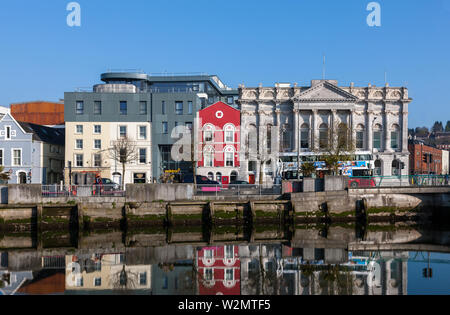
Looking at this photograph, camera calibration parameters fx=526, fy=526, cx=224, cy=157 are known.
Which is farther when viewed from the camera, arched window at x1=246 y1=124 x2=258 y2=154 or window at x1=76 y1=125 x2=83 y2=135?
arched window at x1=246 y1=124 x2=258 y2=154

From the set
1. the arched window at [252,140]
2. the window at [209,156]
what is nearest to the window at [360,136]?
the arched window at [252,140]

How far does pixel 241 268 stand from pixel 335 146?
4534cm

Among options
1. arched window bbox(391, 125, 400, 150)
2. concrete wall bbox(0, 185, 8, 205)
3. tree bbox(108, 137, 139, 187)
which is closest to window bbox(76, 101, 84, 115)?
tree bbox(108, 137, 139, 187)

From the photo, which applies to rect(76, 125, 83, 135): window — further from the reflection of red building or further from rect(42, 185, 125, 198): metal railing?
the reflection of red building

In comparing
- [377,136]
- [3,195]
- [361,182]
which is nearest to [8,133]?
[3,195]

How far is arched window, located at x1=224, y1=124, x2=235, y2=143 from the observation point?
7588 centimetres

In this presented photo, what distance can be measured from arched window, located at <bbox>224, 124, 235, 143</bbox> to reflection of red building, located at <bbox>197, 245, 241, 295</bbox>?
43.2 metres

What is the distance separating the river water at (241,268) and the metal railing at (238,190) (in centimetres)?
957

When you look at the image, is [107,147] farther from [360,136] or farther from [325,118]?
[360,136]

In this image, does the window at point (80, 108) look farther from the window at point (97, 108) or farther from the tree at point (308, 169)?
the tree at point (308, 169)

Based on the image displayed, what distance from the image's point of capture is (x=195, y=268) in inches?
1063

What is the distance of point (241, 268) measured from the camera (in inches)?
1061

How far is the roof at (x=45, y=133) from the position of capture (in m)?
70.7
